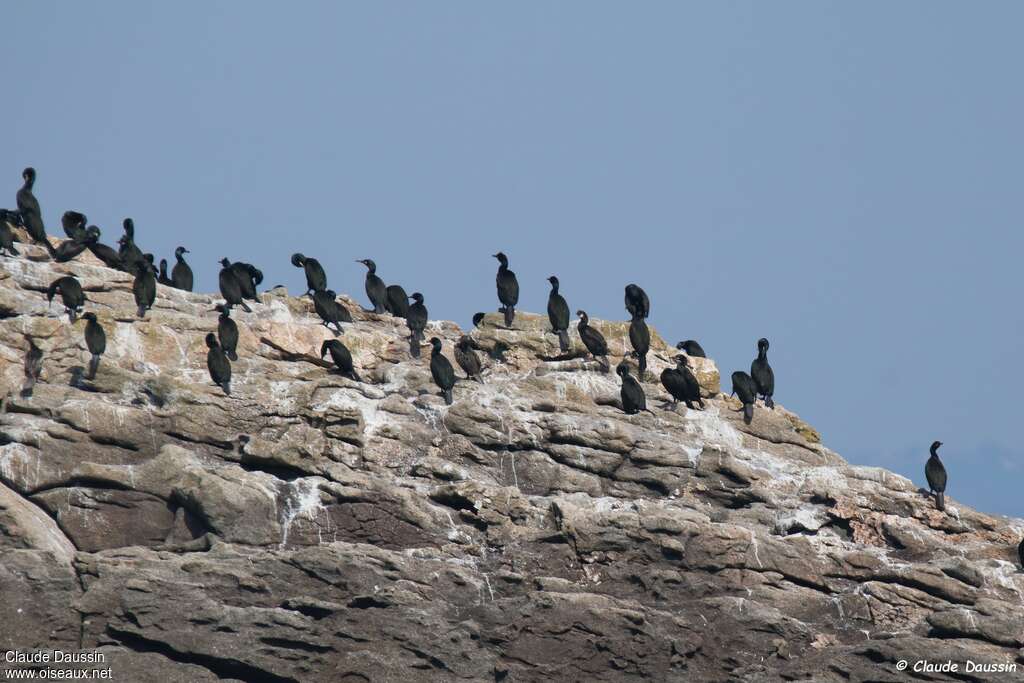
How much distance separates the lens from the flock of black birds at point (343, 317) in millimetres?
30172

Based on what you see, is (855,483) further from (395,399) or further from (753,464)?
(395,399)

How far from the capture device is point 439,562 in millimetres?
26672

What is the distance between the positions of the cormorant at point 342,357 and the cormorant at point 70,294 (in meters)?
3.94

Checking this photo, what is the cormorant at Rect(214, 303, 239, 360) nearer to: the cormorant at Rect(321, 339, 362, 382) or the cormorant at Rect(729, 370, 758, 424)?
the cormorant at Rect(321, 339, 362, 382)

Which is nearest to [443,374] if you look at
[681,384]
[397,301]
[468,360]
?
[468,360]

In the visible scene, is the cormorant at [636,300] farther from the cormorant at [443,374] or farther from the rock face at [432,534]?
the cormorant at [443,374]

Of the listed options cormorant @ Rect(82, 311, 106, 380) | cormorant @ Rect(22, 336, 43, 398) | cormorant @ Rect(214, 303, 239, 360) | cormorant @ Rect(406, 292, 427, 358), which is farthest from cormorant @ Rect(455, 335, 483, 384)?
cormorant @ Rect(22, 336, 43, 398)

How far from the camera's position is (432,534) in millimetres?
27250

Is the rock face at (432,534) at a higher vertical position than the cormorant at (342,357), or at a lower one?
lower

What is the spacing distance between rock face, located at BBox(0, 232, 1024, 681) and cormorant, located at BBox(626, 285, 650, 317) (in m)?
3.06

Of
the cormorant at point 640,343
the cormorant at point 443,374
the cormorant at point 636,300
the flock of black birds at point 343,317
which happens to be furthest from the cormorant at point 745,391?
the cormorant at point 443,374

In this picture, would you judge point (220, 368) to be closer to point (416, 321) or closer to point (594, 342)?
point (416, 321)

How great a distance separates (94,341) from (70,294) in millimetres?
1442

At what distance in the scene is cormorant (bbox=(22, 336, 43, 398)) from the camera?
28.2 m
